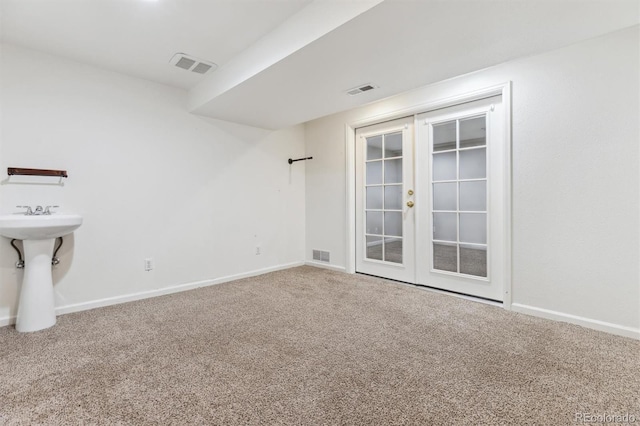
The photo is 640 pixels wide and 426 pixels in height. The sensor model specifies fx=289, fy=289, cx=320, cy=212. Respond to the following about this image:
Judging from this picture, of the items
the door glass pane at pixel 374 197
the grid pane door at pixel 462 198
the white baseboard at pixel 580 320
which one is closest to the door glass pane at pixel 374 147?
the door glass pane at pixel 374 197

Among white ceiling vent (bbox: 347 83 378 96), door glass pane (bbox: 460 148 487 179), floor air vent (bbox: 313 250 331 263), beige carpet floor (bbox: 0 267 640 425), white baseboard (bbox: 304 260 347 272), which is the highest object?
white ceiling vent (bbox: 347 83 378 96)

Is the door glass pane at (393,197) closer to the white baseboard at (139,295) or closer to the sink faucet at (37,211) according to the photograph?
the white baseboard at (139,295)

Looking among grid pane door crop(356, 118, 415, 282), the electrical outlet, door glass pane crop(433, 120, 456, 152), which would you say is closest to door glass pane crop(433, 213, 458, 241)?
grid pane door crop(356, 118, 415, 282)

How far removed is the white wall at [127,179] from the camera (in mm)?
2338

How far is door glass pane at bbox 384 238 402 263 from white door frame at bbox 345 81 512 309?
1.54ft

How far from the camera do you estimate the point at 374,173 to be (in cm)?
371

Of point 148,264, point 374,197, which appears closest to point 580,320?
point 374,197

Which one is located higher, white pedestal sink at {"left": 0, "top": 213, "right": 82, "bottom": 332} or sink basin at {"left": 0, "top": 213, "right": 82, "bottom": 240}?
sink basin at {"left": 0, "top": 213, "right": 82, "bottom": 240}

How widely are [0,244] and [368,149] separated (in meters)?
3.64

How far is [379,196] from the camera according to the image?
12.0 feet

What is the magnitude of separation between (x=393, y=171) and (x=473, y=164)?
900mm

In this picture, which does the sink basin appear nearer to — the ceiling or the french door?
the ceiling

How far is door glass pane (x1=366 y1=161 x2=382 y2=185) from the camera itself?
365cm

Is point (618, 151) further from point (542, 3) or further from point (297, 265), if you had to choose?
point (297, 265)
